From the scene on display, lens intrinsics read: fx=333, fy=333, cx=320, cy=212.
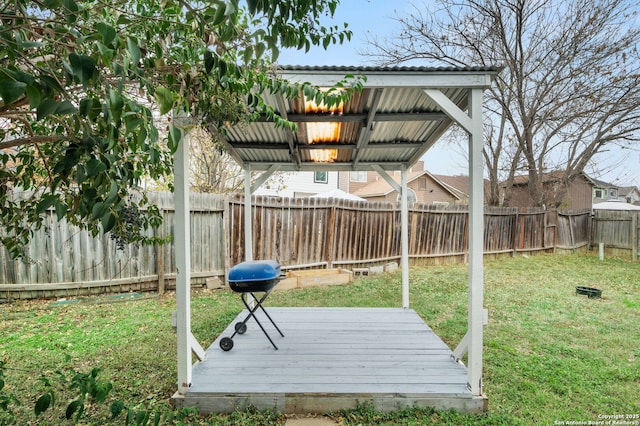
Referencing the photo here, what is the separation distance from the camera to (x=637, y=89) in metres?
9.85

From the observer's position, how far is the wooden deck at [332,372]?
2420mm

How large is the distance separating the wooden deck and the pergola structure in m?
0.17

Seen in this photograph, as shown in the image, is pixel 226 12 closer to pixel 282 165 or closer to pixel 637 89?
pixel 282 165

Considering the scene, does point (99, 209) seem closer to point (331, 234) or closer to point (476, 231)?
point (476, 231)

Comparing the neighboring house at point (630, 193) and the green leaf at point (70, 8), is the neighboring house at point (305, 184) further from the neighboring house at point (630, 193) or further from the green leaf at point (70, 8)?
the neighboring house at point (630, 193)

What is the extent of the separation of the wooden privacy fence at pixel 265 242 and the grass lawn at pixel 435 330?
15.8 inches

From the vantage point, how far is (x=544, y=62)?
11.0 metres

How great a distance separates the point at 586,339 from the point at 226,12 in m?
5.07

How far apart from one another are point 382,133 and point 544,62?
10.5m

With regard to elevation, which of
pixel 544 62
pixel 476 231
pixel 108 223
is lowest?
pixel 476 231

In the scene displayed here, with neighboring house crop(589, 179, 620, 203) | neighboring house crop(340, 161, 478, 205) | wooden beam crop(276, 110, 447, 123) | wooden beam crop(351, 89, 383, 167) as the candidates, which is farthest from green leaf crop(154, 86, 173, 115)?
neighboring house crop(589, 179, 620, 203)

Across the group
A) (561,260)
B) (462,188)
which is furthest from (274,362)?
(462,188)

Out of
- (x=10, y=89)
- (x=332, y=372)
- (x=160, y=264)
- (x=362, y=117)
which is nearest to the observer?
(x=10, y=89)

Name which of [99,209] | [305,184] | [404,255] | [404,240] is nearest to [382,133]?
[404,240]
